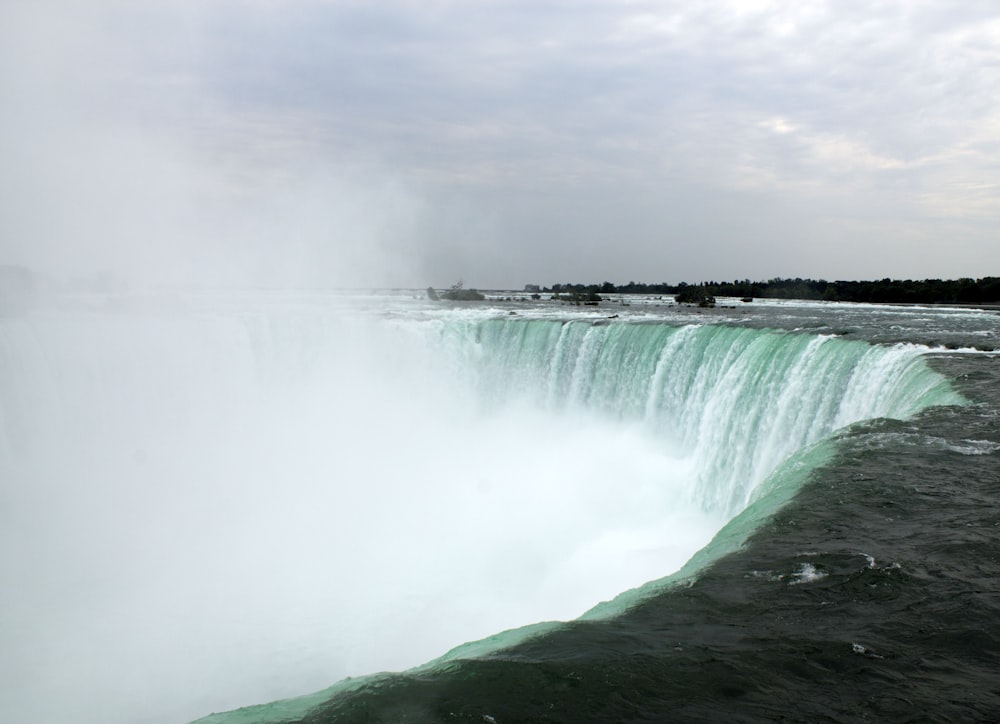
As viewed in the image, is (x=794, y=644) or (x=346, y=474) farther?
(x=346, y=474)

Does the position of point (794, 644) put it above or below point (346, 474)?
above

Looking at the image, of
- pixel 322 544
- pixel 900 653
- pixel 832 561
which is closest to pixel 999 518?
pixel 832 561

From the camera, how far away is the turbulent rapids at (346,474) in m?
8.39

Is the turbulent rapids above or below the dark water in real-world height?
below

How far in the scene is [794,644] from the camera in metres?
3.31

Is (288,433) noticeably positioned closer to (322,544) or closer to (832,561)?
(322,544)

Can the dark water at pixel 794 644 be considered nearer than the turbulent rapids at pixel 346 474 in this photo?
Yes

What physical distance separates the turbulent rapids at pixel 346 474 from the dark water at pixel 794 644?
190 centimetres

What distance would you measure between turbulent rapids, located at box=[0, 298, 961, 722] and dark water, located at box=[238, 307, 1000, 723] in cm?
190

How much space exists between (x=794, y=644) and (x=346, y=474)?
13331 millimetres

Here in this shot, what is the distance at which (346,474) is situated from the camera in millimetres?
15625

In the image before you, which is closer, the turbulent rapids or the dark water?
the dark water

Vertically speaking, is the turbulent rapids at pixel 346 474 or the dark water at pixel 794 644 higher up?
the dark water at pixel 794 644

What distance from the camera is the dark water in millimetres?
2875
